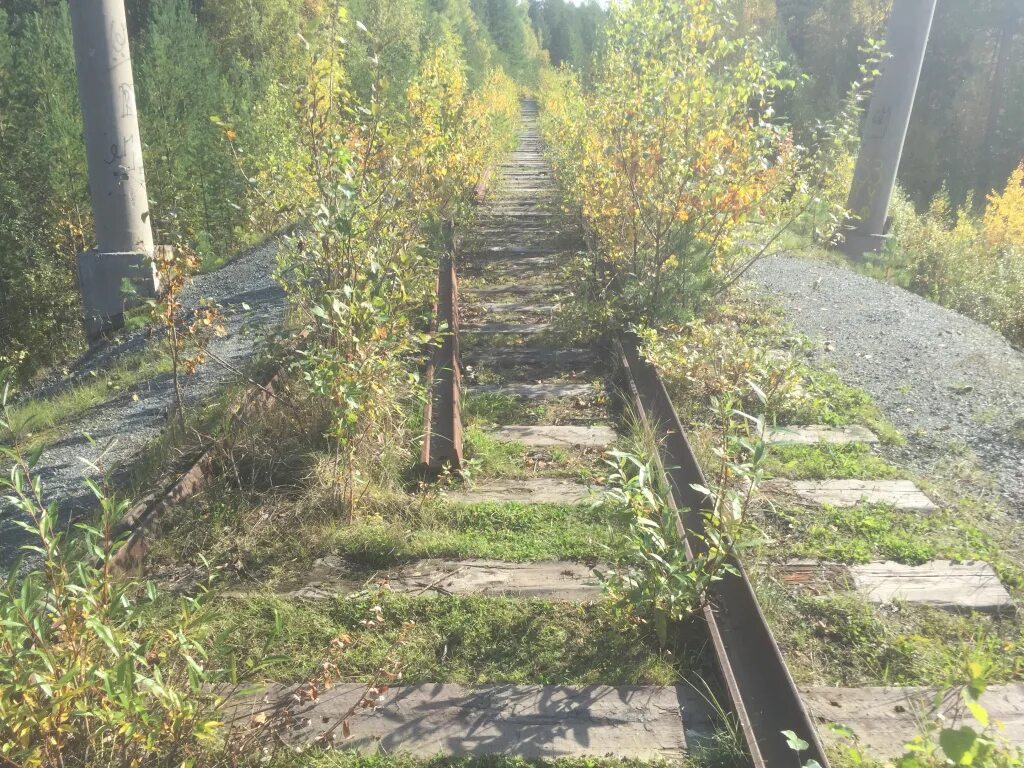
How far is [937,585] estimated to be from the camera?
9.62 ft

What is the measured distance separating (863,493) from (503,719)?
2255 mm

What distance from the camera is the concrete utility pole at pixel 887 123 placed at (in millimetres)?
8859

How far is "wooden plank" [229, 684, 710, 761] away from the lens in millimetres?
2135

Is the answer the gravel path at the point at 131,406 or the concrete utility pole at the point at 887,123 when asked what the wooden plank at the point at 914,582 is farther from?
the concrete utility pole at the point at 887,123

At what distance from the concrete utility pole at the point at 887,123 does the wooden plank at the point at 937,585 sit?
269 inches

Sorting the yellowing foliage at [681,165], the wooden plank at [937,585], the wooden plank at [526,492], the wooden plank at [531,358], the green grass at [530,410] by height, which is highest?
the yellowing foliage at [681,165]

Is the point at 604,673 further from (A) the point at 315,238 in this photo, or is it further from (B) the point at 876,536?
(A) the point at 315,238

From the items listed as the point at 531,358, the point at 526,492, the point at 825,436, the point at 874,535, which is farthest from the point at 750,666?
the point at 531,358

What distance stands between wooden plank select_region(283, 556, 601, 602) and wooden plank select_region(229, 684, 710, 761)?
0.51 m

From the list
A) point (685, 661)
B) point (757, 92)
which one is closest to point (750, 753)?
point (685, 661)

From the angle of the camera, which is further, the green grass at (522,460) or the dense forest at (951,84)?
the dense forest at (951,84)

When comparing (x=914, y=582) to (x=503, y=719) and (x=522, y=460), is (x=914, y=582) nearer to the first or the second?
(x=503, y=719)

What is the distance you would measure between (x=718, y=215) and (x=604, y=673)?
407 centimetres

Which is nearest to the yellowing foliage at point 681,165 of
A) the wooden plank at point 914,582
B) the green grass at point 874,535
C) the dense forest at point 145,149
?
the green grass at point 874,535
